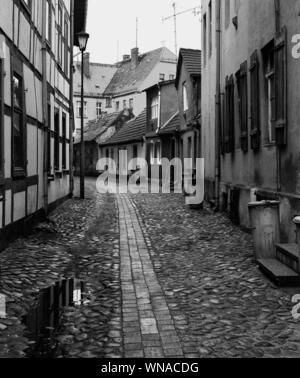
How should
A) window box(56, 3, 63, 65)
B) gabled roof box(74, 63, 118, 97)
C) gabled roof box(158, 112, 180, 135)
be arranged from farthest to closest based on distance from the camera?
gabled roof box(74, 63, 118, 97) → gabled roof box(158, 112, 180, 135) → window box(56, 3, 63, 65)

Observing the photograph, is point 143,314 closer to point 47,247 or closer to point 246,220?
point 47,247

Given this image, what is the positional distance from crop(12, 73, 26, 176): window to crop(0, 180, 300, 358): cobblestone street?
4.49 feet

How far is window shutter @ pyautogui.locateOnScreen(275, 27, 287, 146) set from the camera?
7.84 metres

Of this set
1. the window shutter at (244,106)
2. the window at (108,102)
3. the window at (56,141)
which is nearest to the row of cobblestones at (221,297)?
the window shutter at (244,106)

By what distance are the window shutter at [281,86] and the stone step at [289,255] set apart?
1813mm

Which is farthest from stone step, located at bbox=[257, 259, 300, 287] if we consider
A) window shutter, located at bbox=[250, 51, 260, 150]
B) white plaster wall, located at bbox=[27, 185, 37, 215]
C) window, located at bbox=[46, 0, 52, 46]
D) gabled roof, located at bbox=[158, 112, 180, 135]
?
gabled roof, located at bbox=[158, 112, 180, 135]

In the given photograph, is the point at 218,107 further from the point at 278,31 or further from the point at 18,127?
the point at 18,127

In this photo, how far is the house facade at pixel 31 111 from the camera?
8.28m

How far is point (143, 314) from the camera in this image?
5.14m

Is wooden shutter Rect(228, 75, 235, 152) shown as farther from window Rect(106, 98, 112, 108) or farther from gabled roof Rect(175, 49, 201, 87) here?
window Rect(106, 98, 112, 108)

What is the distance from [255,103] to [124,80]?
159ft

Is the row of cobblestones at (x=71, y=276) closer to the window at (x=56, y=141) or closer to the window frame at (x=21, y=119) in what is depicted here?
the window frame at (x=21, y=119)

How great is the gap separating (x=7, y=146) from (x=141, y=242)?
116 inches

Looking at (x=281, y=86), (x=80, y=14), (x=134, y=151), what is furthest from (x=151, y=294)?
(x=134, y=151)
